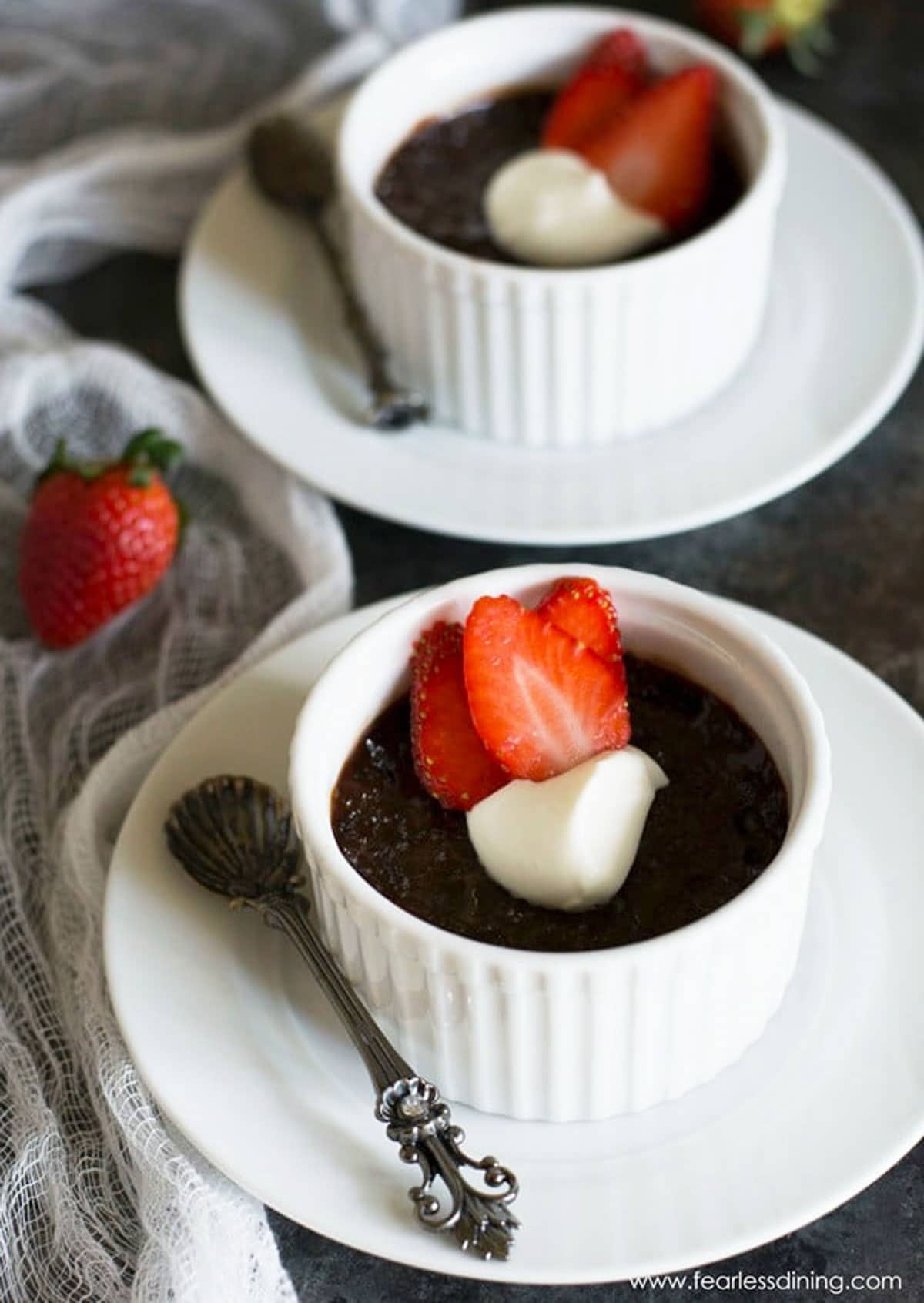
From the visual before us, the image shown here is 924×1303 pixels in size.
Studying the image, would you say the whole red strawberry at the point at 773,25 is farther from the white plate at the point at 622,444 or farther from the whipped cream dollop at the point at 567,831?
the whipped cream dollop at the point at 567,831

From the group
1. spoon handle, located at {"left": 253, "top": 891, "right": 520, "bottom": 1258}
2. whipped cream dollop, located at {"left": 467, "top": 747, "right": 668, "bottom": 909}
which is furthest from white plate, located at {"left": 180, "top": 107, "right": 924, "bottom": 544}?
spoon handle, located at {"left": 253, "top": 891, "right": 520, "bottom": 1258}

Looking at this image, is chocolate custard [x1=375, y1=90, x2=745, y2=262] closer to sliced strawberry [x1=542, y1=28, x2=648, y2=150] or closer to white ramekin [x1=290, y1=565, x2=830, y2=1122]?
sliced strawberry [x1=542, y1=28, x2=648, y2=150]

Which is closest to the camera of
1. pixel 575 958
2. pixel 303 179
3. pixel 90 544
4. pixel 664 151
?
pixel 575 958

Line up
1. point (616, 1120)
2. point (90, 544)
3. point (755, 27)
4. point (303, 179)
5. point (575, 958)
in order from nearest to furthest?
point (575, 958)
point (616, 1120)
point (90, 544)
point (303, 179)
point (755, 27)

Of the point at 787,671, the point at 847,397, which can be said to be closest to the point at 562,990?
the point at 787,671

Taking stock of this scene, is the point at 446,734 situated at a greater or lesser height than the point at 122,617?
greater

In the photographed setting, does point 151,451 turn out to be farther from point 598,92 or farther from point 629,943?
point 629,943

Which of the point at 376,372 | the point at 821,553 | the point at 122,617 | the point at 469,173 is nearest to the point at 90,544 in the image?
the point at 122,617
